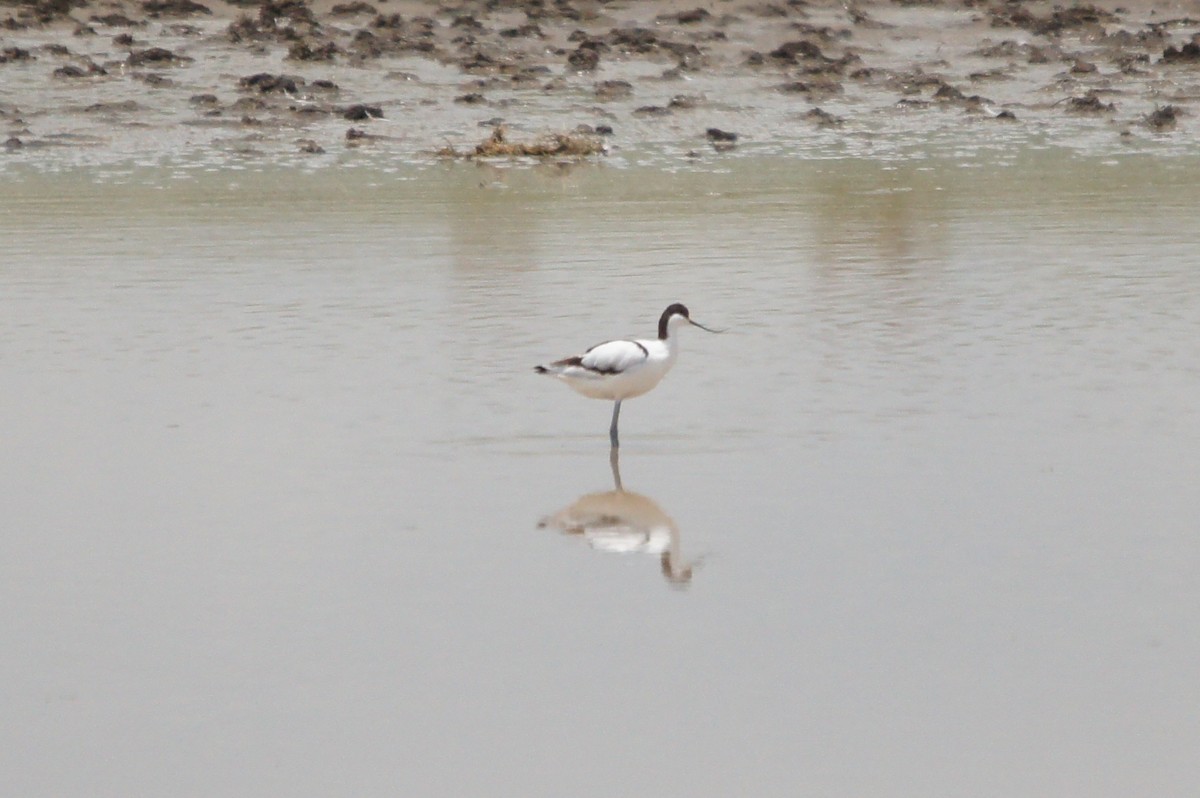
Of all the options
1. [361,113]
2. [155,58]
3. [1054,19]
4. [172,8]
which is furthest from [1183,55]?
[172,8]

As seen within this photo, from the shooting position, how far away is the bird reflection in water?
23.8ft

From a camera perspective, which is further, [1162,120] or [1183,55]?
[1183,55]

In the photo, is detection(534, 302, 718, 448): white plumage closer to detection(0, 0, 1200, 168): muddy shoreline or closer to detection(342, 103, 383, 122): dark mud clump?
detection(0, 0, 1200, 168): muddy shoreline

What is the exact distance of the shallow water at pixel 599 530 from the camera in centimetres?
553

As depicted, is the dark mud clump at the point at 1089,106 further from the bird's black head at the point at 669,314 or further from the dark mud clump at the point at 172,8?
the bird's black head at the point at 669,314

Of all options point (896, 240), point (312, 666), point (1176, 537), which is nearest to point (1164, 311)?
point (896, 240)

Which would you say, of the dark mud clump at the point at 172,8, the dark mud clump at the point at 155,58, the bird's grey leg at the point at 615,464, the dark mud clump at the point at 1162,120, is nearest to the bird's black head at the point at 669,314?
the bird's grey leg at the point at 615,464

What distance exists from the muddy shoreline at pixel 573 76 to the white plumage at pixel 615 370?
13.1m

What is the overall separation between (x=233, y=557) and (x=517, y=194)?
1220 cm

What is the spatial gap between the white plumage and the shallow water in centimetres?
22

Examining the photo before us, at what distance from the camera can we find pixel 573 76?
26.4m

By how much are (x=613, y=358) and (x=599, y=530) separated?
1514 millimetres

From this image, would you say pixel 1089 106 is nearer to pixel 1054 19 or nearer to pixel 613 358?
pixel 1054 19

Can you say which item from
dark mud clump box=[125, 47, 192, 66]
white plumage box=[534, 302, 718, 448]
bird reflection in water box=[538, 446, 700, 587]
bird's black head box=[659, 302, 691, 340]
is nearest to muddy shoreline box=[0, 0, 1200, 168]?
dark mud clump box=[125, 47, 192, 66]
